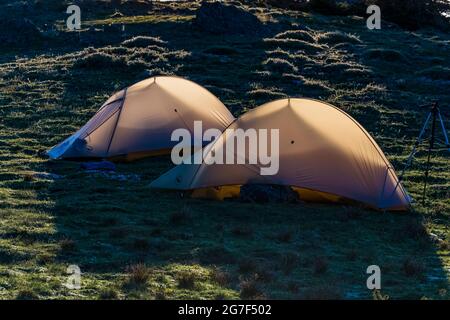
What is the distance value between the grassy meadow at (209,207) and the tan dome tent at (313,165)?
1.26 ft

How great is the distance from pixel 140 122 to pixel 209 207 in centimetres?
503

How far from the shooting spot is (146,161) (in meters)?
21.3

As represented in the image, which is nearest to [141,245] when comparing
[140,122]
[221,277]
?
[221,277]

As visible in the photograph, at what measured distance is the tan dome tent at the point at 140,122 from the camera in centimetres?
2092

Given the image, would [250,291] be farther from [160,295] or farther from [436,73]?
[436,73]

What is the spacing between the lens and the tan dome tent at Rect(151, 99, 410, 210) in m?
16.9

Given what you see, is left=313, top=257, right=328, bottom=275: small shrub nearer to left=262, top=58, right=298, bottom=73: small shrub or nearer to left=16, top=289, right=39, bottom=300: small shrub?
left=16, top=289, right=39, bottom=300: small shrub

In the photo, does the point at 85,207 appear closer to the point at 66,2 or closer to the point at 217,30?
the point at 217,30

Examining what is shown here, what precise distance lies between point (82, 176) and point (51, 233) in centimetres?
519

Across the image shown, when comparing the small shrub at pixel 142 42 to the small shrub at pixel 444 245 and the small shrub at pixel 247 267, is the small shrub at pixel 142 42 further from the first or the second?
the small shrub at pixel 247 267

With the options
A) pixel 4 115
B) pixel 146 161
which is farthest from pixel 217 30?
pixel 146 161

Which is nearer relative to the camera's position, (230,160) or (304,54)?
(230,160)

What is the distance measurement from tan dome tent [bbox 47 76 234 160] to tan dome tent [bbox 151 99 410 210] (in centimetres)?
370

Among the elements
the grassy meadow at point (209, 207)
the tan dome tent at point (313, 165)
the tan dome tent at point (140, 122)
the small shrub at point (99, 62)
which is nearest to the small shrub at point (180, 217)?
the grassy meadow at point (209, 207)
